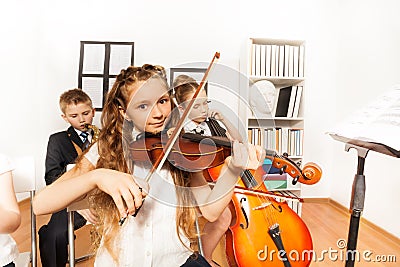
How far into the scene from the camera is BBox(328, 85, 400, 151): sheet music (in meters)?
1.21

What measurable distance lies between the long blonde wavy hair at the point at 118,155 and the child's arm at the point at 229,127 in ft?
0.55

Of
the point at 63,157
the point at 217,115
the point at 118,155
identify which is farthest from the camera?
the point at 63,157

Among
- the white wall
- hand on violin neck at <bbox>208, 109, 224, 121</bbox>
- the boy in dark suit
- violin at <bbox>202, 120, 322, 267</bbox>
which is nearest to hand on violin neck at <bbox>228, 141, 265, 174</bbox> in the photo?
hand on violin neck at <bbox>208, 109, 224, 121</bbox>

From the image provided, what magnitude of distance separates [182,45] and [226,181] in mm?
2567

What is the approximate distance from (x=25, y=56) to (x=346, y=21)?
103 inches

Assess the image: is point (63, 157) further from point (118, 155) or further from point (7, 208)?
point (118, 155)

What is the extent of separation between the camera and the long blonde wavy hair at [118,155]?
1044 millimetres

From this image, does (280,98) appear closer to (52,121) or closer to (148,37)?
(148,37)

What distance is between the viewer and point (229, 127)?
125cm

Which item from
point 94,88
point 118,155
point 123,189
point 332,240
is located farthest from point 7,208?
point 94,88

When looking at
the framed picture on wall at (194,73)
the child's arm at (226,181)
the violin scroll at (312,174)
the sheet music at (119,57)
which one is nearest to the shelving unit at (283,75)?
the framed picture on wall at (194,73)

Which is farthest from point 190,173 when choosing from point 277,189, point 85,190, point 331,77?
point 331,77

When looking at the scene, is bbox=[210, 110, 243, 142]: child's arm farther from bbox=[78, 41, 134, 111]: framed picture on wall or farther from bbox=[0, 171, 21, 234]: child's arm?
bbox=[78, 41, 134, 111]: framed picture on wall

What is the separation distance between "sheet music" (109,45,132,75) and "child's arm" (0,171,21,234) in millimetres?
2254
